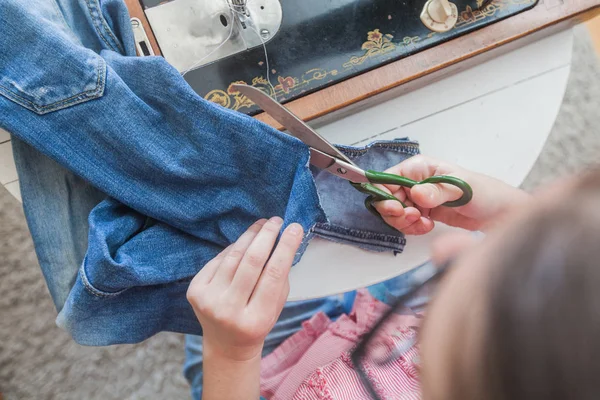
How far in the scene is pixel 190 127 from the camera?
0.54 m

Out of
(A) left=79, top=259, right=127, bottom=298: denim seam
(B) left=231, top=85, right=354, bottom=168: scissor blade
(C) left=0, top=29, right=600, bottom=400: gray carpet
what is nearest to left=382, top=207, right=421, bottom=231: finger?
(B) left=231, top=85, right=354, bottom=168: scissor blade

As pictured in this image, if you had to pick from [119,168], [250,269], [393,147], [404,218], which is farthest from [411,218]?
[119,168]

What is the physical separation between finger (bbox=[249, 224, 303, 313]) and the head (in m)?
0.23

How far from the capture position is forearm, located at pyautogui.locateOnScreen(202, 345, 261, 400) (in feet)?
1.90

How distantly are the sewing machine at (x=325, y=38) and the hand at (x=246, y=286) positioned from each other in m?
0.20

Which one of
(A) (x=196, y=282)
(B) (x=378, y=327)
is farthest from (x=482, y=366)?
(B) (x=378, y=327)

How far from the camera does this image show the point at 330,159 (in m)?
0.54

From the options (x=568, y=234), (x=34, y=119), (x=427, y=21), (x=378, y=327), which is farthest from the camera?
(x=378, y=327)

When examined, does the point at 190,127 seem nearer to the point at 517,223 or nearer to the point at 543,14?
the point at 517,223

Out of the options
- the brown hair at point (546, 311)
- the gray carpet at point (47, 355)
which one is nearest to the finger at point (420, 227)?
the brown hair at point (546, 311)

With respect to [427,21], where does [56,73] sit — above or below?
→ above

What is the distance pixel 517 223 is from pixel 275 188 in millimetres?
316

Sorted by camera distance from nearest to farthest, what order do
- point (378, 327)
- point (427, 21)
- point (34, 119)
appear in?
point (34, 119) → point (427, 21) → point (378, 327)

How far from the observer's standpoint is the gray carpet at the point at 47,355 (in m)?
1.10
